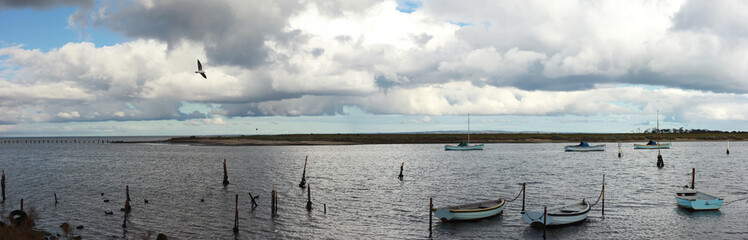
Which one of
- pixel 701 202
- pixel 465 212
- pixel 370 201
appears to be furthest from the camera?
pixel 370 201

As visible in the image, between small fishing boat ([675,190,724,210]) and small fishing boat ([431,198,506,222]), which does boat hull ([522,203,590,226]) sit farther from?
small fishing boat ([675,190,724,210])

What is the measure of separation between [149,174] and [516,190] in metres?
53.6

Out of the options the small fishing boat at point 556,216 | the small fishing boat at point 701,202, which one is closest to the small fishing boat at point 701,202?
the small fishing boat at point 701,202

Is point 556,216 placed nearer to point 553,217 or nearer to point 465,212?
point 553,217

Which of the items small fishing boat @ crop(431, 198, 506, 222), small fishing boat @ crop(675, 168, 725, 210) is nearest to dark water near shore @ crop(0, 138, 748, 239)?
small fishing boat @ crop(431, 198, 506, 222)

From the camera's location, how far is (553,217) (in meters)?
33.8

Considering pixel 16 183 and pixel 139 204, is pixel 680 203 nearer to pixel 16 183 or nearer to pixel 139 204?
pixel 139 204

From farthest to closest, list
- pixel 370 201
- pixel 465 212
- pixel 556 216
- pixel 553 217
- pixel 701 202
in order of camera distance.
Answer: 1. pixel 370 201
2. pixel 701 202
3. pixel 465 212
4. pixel 556 216
5. pixel 553 217

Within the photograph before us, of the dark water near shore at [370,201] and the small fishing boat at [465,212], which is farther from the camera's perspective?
the small fishing boat at [465,212]

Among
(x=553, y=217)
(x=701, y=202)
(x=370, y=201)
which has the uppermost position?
(x=701, y=202)

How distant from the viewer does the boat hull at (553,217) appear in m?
33.2

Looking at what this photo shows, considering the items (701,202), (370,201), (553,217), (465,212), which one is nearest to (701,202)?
(701,202)

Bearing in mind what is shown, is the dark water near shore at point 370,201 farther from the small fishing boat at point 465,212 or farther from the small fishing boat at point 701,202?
the small fishing boat at point 701,202

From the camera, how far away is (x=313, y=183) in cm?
6162
